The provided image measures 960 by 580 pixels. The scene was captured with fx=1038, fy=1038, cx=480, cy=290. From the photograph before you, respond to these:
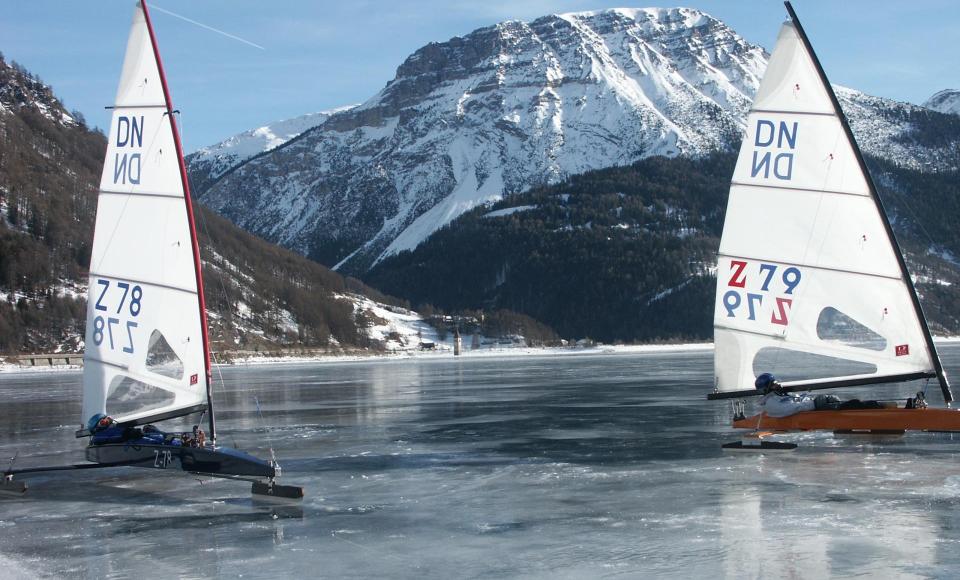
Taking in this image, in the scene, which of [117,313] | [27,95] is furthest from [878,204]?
[27,95]

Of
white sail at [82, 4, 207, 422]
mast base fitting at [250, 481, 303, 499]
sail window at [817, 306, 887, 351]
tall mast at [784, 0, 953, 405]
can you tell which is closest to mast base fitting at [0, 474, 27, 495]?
white sail at [82, 4, 207, 422]

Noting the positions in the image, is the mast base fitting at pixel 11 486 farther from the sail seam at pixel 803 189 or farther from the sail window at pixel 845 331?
the sail window at pixel 845 331

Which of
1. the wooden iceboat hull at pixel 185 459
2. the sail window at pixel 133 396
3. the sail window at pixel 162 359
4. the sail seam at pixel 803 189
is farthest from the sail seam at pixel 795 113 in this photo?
the sail window at pixel 133 396

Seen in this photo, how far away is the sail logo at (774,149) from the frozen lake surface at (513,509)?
594 centimetres

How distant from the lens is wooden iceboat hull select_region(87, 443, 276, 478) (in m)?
17.4

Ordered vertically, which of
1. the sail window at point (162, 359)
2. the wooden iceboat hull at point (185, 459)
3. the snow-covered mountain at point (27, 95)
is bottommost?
the wooden iceboat hull at point (185, 459)

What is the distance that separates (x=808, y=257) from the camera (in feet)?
71.9

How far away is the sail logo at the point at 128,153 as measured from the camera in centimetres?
1916

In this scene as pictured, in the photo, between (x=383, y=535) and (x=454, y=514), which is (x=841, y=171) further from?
(x=383, y=535)

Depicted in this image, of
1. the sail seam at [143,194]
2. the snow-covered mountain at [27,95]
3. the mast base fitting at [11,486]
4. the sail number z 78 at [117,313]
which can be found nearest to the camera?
the mast base fitting at [11,486]

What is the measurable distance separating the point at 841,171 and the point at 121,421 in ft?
50.1

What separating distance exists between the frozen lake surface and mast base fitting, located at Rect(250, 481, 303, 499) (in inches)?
10.9

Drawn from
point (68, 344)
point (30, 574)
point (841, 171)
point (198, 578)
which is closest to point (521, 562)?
point (198, 578)

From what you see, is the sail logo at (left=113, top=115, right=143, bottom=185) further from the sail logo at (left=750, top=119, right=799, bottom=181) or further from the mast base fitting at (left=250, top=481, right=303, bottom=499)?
the sail logo at (left=750, top=119, right=799, bottom=181)
